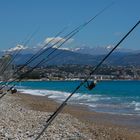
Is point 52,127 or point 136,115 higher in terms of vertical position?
point 52,127

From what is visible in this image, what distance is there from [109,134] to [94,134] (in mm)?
1336

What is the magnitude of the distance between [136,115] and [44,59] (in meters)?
27.4

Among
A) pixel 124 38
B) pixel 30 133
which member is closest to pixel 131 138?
pixel 30 133

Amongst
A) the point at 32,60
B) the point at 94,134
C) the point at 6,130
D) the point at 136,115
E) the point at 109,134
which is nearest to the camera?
the point at 32,60

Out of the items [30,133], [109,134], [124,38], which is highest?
[124,38]

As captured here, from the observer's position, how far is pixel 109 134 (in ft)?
63.8

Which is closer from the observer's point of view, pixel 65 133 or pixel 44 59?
pixel 44 59

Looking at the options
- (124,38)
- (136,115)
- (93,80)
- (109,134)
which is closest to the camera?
(124,38)

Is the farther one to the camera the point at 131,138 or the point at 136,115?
the point at 136,115

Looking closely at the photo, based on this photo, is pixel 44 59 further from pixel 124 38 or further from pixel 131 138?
pixel 131 138

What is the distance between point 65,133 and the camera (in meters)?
16.0

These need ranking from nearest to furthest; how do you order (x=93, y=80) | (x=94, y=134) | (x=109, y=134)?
(x=93, y=80) → (x=94, y=134) → (x=109, y=134)

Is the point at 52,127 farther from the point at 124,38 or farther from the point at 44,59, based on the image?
the point at 124,38

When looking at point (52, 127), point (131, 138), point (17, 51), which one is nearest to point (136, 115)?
point (131, 138)
